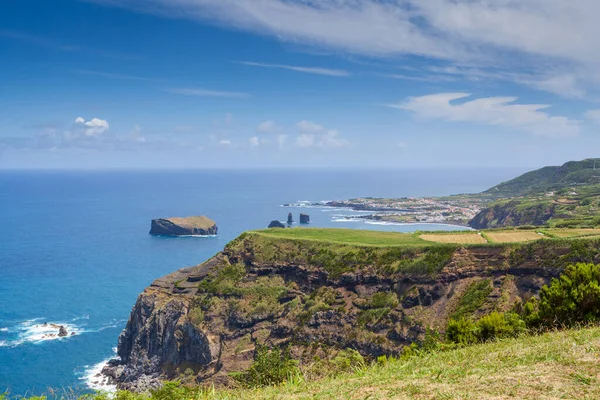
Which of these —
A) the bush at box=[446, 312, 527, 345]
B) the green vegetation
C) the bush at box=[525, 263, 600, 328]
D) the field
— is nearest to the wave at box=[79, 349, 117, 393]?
the field

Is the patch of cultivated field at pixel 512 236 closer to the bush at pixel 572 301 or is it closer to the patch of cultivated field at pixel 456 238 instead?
the patch of cultivated field at pixel 456 238

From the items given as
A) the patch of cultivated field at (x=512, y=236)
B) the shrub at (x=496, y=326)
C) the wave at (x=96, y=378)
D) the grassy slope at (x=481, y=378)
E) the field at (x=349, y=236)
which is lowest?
the wave at (x=96, y=378)

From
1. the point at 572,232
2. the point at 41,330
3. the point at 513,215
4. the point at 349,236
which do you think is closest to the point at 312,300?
the point at 349,236

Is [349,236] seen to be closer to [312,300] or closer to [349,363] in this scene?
[312,300]

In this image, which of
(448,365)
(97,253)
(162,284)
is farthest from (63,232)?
(448,365)

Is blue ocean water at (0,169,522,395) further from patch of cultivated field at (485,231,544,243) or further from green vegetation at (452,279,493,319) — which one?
patch of cultivated field at (485,231,544,243)

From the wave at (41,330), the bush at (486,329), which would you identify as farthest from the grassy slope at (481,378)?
the wave at (41,330)

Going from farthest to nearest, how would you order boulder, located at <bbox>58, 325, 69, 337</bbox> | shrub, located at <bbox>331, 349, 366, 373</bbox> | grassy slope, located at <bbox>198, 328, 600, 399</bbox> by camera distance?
1. boulder, located at <bbox>58, 325, 69, 337</bbox>
2. shrub, located at <bbox>331, 349, 366, 373</bbox>
3. grassy slope, located at <bbox>198, 328, 600, 399</bbox>

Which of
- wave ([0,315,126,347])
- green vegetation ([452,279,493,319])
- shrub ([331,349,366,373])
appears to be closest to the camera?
shrub ([331,349,366,373])
